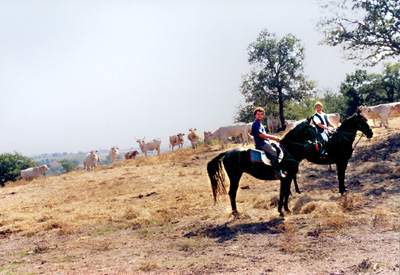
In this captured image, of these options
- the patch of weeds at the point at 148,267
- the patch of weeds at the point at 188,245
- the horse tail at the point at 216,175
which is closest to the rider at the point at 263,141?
the horse tail at the point at 216,175

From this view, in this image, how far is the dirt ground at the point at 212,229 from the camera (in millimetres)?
8188

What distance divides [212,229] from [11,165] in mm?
49333

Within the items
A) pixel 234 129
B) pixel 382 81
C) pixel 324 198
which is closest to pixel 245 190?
pixel 324 198

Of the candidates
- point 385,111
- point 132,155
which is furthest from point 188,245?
point 132,155

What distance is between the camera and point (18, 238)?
12906 mm

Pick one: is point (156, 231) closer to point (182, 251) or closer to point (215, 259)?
point (182, 251)

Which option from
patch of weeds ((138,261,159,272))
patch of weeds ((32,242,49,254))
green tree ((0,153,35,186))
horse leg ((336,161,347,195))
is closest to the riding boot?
horse leg ((336,161,347,195))

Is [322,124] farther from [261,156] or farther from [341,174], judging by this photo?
[261,156]

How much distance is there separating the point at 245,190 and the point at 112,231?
565 cm

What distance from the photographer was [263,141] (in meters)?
11.5

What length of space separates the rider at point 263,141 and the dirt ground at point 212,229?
1299 mm

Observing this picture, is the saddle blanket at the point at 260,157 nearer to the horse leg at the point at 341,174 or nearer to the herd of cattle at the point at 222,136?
the horse leg at the point at 341,174

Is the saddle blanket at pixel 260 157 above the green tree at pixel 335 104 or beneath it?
beneath

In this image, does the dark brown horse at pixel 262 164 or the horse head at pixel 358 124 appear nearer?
the dark brown horse at pixel 262 164
